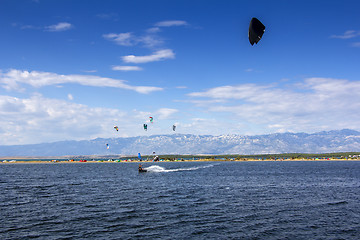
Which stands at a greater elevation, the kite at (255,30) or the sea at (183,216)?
the kite at (255,30)

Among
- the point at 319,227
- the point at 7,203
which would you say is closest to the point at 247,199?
the point at 319,227

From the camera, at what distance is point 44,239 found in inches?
1033

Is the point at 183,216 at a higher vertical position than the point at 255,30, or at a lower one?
lower

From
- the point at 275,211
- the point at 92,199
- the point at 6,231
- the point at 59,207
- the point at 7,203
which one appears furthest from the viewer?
the point at 92,199

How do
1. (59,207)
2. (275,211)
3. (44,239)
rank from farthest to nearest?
(59,207) < (275,211) < (44,239)

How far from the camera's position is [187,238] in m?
26.3

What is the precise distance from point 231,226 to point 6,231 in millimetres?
23919

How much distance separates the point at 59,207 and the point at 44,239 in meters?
16.2

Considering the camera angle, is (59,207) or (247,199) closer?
(59,207)

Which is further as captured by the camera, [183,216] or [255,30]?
[183,216]

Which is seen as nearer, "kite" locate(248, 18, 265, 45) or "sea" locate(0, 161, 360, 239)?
"kite" locate(248, 18, 265, 45)

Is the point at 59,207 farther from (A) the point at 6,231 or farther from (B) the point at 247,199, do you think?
(B) the point at 247,199

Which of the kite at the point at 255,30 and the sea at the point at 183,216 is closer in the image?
the kite at the point at 255,30

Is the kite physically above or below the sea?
above
